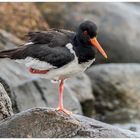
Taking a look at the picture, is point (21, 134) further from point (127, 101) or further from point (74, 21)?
point (74, 21)

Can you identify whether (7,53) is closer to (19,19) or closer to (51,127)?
(51,127)

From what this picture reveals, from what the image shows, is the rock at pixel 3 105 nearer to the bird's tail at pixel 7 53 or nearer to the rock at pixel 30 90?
the bird's tail at pixel 7 53

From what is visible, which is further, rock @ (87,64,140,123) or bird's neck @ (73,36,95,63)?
rock @ (87,64,140,123)

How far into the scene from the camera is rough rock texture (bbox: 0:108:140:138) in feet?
28.9

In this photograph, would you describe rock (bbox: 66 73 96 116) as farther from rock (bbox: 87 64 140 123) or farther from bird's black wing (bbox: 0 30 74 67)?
bird's black wing (bbox: 0 30 74 67)

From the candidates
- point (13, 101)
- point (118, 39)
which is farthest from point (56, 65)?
point (118, 39)

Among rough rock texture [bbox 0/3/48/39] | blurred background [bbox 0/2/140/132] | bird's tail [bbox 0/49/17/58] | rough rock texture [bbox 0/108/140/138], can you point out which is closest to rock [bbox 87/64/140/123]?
blurred background [bbox 0/2/140/132]

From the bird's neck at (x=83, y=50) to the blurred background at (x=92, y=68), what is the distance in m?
1.96

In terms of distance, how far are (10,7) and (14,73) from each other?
4.63 meters

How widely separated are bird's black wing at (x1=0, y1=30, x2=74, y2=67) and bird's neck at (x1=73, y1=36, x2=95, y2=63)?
0.35ft

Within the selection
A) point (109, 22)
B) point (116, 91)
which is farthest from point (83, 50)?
point (109, 22)

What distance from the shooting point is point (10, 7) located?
17406mm

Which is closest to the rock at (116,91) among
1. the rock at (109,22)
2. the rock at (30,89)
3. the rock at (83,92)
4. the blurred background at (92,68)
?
the blurred background at (92,68)

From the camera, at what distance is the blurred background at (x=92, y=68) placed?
43.2ft
